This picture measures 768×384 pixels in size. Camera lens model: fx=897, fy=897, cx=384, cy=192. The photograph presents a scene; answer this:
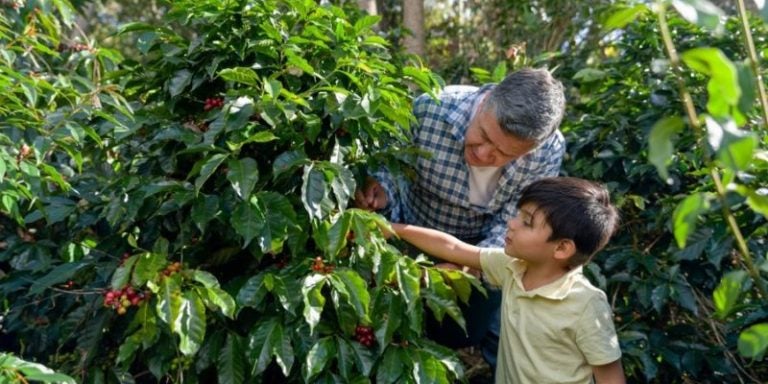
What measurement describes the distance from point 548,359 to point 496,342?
58 centimetres

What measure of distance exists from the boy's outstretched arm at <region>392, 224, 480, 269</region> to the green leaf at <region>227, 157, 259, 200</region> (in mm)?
586

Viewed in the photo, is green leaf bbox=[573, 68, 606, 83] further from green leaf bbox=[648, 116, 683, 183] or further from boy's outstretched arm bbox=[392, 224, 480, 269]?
green leaf bbox=[648, 116, 683, 183]

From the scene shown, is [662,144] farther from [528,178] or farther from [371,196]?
[528,178]

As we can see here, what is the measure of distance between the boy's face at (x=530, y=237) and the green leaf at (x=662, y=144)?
138cm

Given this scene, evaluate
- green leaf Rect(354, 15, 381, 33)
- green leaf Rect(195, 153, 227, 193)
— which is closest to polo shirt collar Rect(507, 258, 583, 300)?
green leaf Rect(354, 15, 381, 33)

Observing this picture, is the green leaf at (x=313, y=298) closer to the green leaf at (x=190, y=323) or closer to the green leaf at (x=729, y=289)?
the green leaf at (x=190, y=323)

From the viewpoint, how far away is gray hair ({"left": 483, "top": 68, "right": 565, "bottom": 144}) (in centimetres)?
247

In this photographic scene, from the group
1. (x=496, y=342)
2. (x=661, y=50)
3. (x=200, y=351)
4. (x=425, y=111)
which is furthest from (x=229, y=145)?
(x=661, y=50)

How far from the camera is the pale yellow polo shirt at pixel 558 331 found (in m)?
2.40

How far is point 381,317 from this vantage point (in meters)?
2.28

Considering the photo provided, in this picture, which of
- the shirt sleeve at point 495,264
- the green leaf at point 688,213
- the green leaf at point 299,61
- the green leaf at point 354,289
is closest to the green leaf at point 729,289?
the green leaf at point 688,213

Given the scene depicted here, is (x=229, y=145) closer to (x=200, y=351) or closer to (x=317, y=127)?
(x=317, y=127)

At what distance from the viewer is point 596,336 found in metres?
2.39

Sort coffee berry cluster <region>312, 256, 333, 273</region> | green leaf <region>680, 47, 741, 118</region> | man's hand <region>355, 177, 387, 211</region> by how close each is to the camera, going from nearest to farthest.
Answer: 1. green leaf <region>680, 47, 741, 118</region>
2. coffee berry cluster <region>312, 256, 333, 273</region>
3. man's hand <region>355, 177, 387, 211</region>
